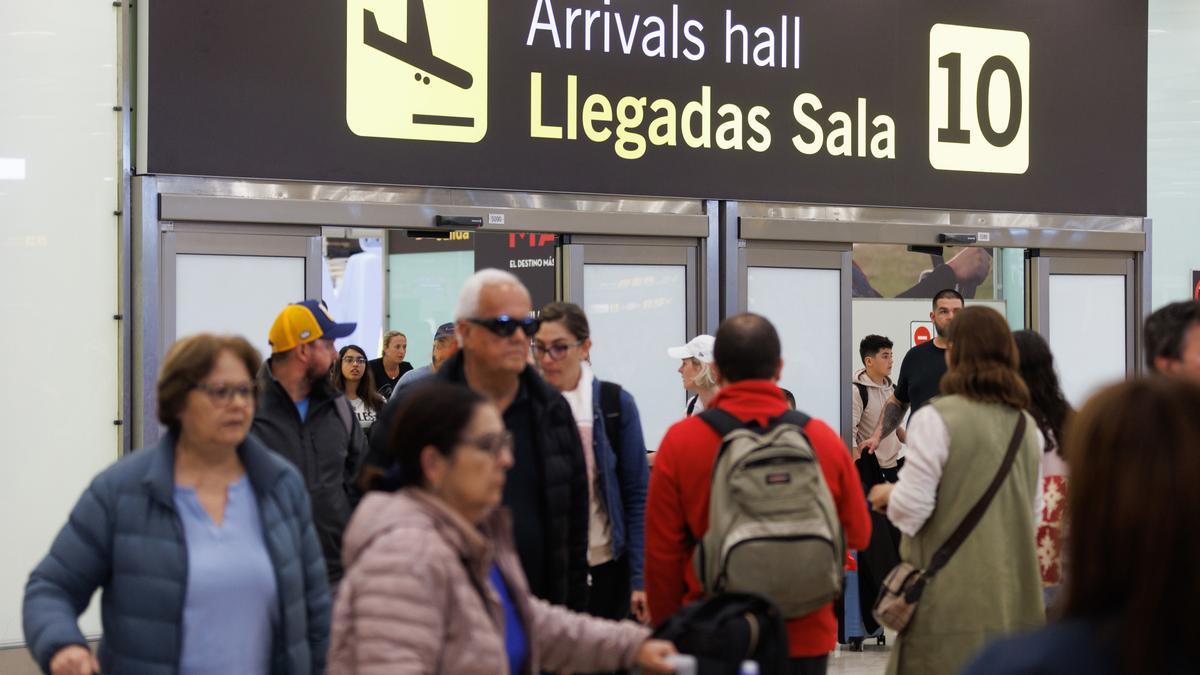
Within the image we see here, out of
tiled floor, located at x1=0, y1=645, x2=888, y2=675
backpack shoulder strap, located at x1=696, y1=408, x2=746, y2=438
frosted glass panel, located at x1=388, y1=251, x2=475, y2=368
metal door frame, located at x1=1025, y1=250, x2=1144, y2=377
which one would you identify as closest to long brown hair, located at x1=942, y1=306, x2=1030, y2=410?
backpack shoulder strap, located at x1=696, y1=408, x2=746, y2=438

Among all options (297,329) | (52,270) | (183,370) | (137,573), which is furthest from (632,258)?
(137,573)

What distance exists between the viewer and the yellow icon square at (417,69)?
706 cm

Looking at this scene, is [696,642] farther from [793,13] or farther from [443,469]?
[793,13]

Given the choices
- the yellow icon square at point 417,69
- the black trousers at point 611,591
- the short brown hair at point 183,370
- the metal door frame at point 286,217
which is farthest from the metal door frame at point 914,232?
the short brown hair at point 183,370

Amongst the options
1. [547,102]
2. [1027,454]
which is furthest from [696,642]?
[547,102]

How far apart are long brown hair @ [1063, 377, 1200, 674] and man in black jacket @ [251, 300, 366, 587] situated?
3.26 m

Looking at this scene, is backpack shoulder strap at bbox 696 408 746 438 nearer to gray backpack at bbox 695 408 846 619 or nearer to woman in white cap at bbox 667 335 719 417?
gray backpack at bbox 695 408 846 619

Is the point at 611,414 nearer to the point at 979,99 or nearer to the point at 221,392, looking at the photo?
the point at 221,392

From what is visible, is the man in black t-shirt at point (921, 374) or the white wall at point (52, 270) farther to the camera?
the man in black t-shirt at point (921, 374)

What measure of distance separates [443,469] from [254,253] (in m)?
4.42

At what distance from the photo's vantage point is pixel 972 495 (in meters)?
4.40

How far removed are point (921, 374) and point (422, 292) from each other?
7673mm

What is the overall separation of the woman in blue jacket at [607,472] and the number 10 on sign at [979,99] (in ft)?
14.8

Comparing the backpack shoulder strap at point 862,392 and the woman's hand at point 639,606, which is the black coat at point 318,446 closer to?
the woman's hand at point 639,606
